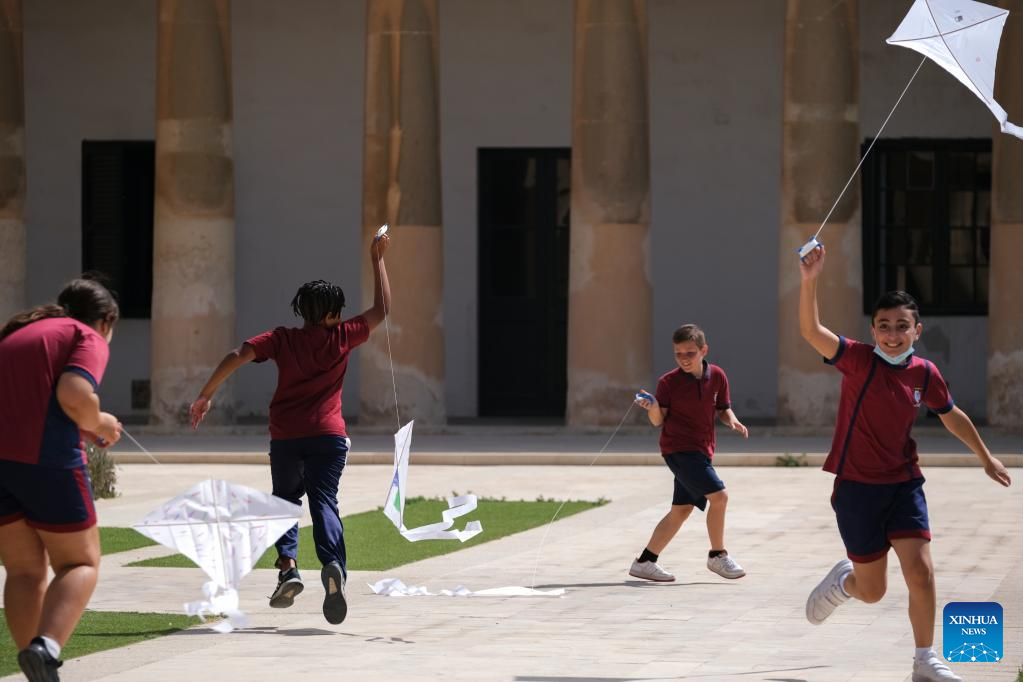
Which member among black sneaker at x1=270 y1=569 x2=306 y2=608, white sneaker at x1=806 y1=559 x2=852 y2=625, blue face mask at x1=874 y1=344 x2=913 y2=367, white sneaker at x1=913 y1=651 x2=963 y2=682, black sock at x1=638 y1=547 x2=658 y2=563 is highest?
blue face mask at x1=874 y1=344 x2=913 y2=367

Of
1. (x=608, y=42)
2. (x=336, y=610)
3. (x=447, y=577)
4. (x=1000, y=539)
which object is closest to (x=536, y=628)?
(x=336, y=610)

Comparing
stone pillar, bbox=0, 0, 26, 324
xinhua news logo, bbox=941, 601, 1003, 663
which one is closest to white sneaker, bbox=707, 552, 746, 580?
xinhua news logo, bbox=941, 601, 1003, 663

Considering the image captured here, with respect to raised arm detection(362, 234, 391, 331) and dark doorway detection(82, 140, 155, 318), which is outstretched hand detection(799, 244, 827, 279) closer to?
raised arm detection(362, 234, 391, 331)

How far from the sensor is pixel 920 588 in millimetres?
7781

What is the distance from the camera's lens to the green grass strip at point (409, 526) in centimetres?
1229

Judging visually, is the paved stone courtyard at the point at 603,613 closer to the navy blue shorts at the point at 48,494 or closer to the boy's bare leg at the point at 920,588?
the boy's bare leg at the point at 920,588

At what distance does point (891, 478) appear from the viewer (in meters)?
8.01

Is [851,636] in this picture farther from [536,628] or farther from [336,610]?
[336,610]

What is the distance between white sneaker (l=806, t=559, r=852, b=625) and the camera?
8398 mm

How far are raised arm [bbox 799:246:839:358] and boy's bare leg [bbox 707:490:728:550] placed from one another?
3396 millimetres

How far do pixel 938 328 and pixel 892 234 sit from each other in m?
1.47

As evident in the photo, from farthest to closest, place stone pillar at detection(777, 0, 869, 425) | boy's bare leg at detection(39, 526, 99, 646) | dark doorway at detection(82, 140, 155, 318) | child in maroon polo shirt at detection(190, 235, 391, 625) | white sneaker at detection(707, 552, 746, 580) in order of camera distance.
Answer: dark doorway at detection(82, 140, 155, 318) < stone pillar at detection(777, 0, 869, 425) < white sneaker at detection(707, 552, 746, 580) < child in maroon polo shirt at detection(190, 235, 391, 625) < boy's bare leg at detection(39, 526, 99, 646)

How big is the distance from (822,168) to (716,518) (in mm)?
11937

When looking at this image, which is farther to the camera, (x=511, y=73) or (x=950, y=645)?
(x=511, y=73)
